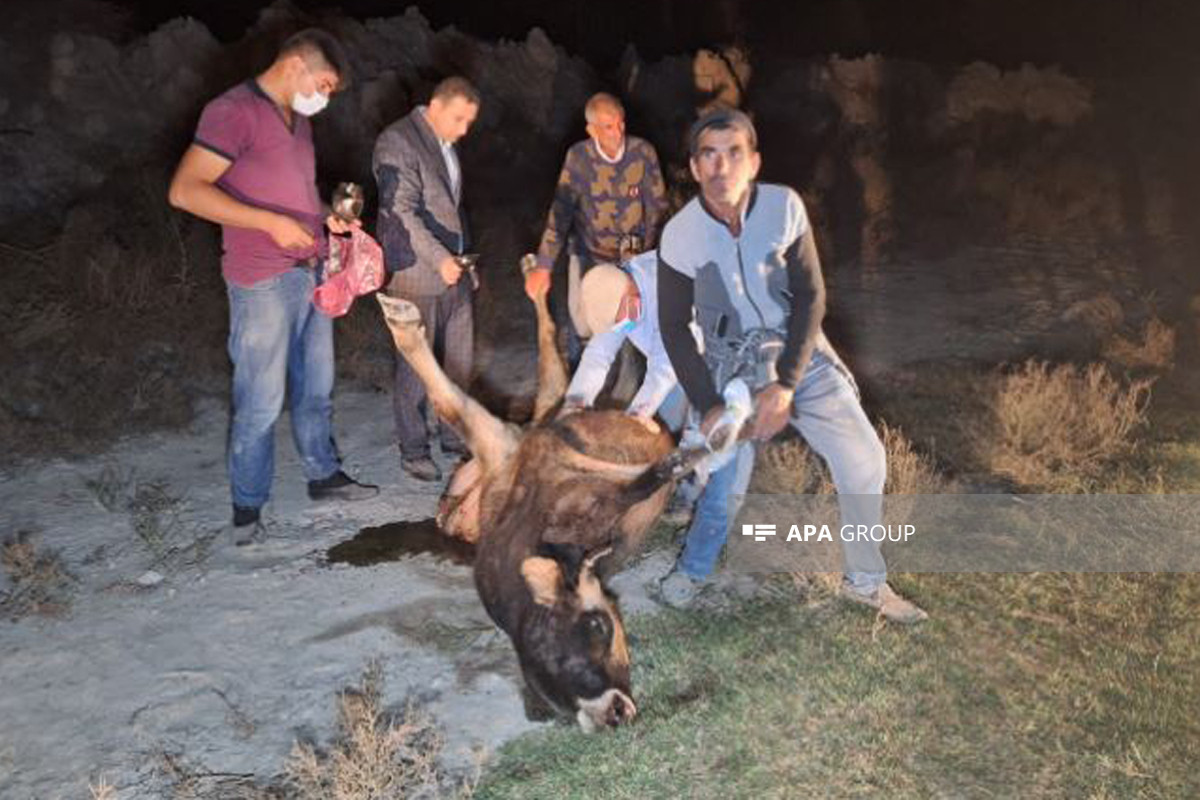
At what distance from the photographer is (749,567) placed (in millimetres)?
4457

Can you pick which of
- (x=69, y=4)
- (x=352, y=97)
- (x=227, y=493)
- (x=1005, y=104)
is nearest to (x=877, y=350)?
(x=227, y=493)

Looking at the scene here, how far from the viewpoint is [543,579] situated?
3.18 metres

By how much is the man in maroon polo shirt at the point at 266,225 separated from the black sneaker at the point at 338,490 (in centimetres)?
37

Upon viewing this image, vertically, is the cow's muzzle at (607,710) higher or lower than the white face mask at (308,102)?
lower

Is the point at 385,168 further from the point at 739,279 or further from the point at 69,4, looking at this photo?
the point at 69,4

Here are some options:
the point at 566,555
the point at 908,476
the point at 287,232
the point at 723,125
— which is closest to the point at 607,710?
the point at 566,555

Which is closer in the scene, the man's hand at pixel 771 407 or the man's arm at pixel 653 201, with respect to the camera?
the man's hand at pixel 771 407

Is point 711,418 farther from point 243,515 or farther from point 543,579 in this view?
point 243,515

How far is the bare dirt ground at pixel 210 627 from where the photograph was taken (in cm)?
330

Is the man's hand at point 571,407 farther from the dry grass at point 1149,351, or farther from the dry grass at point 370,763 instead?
the dry grass at point 1149,351

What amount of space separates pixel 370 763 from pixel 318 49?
275cm

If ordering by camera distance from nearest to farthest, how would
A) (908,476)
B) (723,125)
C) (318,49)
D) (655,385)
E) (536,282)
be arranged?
(723,125) < (655,385) < (318,49) < (536,282) < (908,476)

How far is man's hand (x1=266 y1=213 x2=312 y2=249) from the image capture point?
3953mm

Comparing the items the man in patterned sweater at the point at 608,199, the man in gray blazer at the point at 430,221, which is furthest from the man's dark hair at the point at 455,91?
the man in patterned sweater at the point at 608,199
